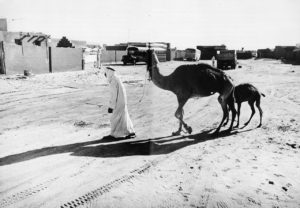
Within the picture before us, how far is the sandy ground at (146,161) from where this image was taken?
5.01m

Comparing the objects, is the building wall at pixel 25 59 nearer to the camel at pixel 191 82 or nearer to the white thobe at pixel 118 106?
the white thobe at pixel 118 106

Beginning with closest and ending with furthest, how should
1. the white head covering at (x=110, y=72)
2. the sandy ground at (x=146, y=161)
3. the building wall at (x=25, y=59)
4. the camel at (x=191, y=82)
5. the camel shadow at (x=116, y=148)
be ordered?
the sandy ground at (x=146, y=161) < the camel shadow at (x=116, y=148) < the white head covering at (x=110, y=72) < the camel at (x=191, y=82) < the building wall at (x=25, y=59)

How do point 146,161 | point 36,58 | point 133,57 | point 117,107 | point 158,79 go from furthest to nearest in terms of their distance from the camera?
point 133,57 < point 36,58 < point 158,79 < point 117,107 < point 146,161

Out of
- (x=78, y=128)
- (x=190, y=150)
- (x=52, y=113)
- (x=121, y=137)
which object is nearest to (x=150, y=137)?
(x=121, y=137)

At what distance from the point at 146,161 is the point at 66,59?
80.0 ft

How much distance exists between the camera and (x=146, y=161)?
21.5 ft

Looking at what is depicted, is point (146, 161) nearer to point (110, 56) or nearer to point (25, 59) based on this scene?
point (25, 59)

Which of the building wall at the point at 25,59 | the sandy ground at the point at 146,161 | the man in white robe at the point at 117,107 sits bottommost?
the sandy ground at the point at 146,161

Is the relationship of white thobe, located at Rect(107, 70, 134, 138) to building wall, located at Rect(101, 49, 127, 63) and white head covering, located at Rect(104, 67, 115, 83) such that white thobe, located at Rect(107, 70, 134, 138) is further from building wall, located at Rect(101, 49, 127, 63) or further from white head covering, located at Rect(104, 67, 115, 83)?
building wall, located at Rect(101, 49, 127, 63)

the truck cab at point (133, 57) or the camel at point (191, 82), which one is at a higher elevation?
the truck cab at point (133, 57)

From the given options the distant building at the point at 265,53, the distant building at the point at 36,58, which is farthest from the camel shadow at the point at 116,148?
the distant building at the point at 265,53

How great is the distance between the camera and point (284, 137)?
8352 mm

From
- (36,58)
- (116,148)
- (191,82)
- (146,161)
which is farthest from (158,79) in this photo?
(36,58)

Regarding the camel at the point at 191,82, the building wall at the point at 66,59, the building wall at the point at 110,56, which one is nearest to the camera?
the camel at the point at 191,82
